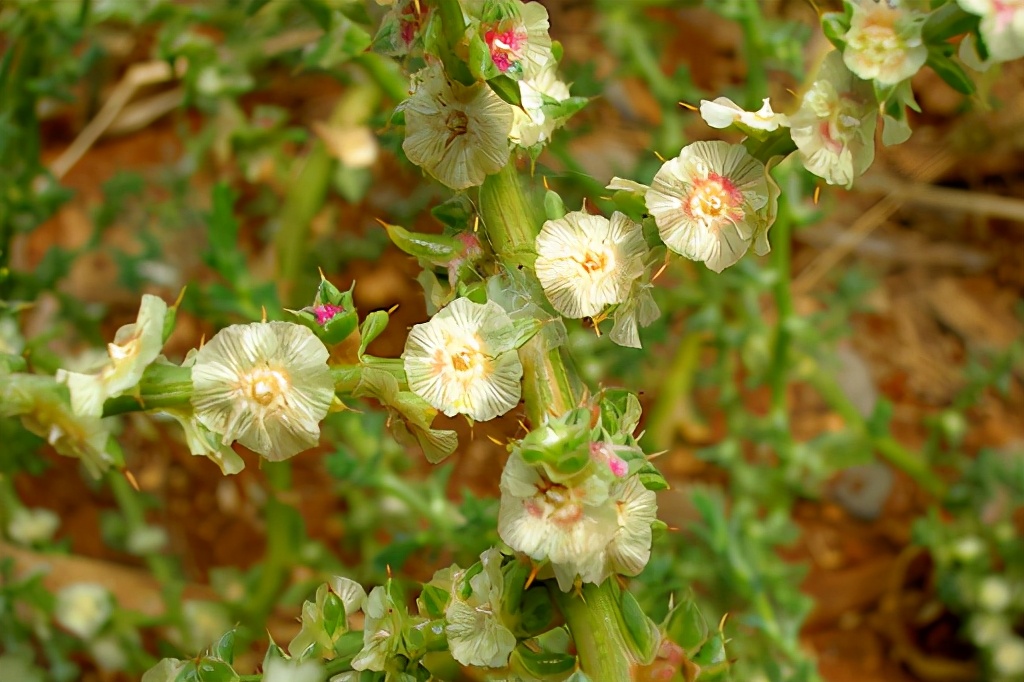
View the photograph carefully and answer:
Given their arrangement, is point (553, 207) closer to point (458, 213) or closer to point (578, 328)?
point (458, 213)

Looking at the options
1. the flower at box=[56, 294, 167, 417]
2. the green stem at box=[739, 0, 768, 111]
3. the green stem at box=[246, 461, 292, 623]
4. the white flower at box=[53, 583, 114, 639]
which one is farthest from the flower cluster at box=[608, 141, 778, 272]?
the white flower at box=[53, 583, 114, 639]

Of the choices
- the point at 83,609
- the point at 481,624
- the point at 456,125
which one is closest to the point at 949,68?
the point at 456,125

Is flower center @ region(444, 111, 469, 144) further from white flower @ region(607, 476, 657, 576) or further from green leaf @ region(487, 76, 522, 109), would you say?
white flower @ region(607, 476, 657, 576)

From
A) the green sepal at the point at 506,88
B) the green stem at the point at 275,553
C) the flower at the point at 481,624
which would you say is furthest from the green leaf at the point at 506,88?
the green stem at the point at 275,553

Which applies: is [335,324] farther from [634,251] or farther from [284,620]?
[284,620]

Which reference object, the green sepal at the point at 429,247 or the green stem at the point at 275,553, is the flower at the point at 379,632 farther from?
the green stem at the point at 275,553

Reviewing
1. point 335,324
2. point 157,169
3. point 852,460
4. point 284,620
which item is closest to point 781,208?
point 852,460
